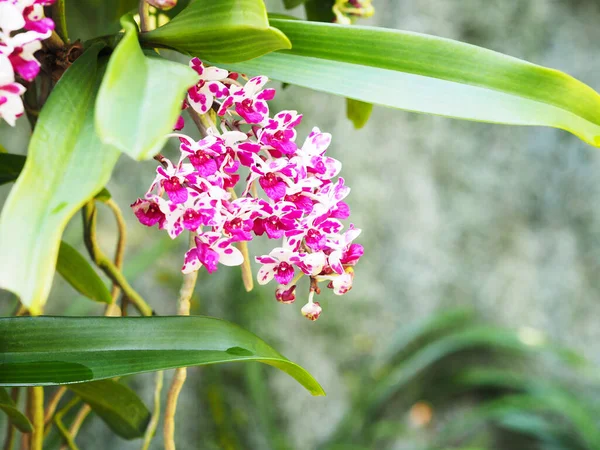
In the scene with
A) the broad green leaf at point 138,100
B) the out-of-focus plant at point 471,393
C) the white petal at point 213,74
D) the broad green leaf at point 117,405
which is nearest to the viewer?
the broad green leaf at point 138,100

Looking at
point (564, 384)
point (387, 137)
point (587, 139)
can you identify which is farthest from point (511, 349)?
point (587, 139)

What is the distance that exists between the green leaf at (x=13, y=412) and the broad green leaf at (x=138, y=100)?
0.84 ft

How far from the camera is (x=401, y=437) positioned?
1342mm

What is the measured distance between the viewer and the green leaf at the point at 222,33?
0.28 meters

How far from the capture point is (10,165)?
15.7 inches

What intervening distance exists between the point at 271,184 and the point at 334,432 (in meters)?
1.06

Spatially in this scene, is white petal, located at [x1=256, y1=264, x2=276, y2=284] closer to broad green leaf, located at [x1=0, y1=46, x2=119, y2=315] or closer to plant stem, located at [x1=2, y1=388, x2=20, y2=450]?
broad green leaf, located at [x1=0, y1=46, x2=119, y2=315]

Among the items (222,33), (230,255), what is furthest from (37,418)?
(222,33)

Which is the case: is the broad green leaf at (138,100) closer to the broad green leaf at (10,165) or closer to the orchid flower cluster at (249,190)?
the orchid flower cluster at (249,190)

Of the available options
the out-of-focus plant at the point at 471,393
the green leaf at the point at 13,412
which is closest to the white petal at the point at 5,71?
the green leaf at the point at 13,412

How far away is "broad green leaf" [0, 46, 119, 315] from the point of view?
22 centimetres

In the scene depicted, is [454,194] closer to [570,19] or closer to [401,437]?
[570,19]

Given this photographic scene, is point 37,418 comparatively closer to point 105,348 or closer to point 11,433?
point 11,433

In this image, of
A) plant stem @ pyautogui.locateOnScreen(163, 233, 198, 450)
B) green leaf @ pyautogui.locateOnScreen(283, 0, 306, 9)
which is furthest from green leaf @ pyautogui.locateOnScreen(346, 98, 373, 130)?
plant stem @ pyautogui.locateOnScreen(163, 233, 198, 450)
